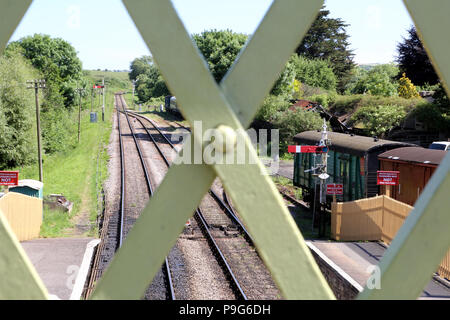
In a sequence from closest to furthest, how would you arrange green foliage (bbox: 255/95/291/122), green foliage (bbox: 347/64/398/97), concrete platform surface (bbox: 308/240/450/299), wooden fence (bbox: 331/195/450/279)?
concrete platform surface (bbox: 308/240/450/299) → wooden fence (bbox: 331/195/450/279) → green foliage (bbox: 255/95/291/122) → green foliage (bbox: 347/64/398/97)

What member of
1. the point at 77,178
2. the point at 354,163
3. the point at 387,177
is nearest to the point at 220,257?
the point at 387,177

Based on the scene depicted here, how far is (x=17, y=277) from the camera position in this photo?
1036 millimetres

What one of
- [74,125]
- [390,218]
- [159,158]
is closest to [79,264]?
[390,218]

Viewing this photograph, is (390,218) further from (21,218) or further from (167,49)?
(167,49)

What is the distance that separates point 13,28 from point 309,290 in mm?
869

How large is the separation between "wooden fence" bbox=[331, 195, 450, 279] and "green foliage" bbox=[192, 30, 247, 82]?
1983 centimetres

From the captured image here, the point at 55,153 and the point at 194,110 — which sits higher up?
the point at 194,110

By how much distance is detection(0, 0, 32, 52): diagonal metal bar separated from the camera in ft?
3.40

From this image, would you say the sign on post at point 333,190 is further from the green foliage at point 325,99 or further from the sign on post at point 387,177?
the green foliage at point 325,99

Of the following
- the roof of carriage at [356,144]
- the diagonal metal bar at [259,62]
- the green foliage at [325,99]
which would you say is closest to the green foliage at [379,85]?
the green foliage at [325,99]

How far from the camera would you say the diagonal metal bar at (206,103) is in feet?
3.36

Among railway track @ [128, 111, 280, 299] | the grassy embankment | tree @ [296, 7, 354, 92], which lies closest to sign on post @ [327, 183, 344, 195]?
railway track @ [128, 111, 280, 299]

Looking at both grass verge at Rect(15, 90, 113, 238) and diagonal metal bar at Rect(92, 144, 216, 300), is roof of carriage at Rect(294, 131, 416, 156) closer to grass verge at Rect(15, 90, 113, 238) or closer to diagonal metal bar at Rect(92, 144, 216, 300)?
grass verge at Rect(15, 90, 113, 238)

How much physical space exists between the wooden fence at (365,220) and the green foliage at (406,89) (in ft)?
90.8
